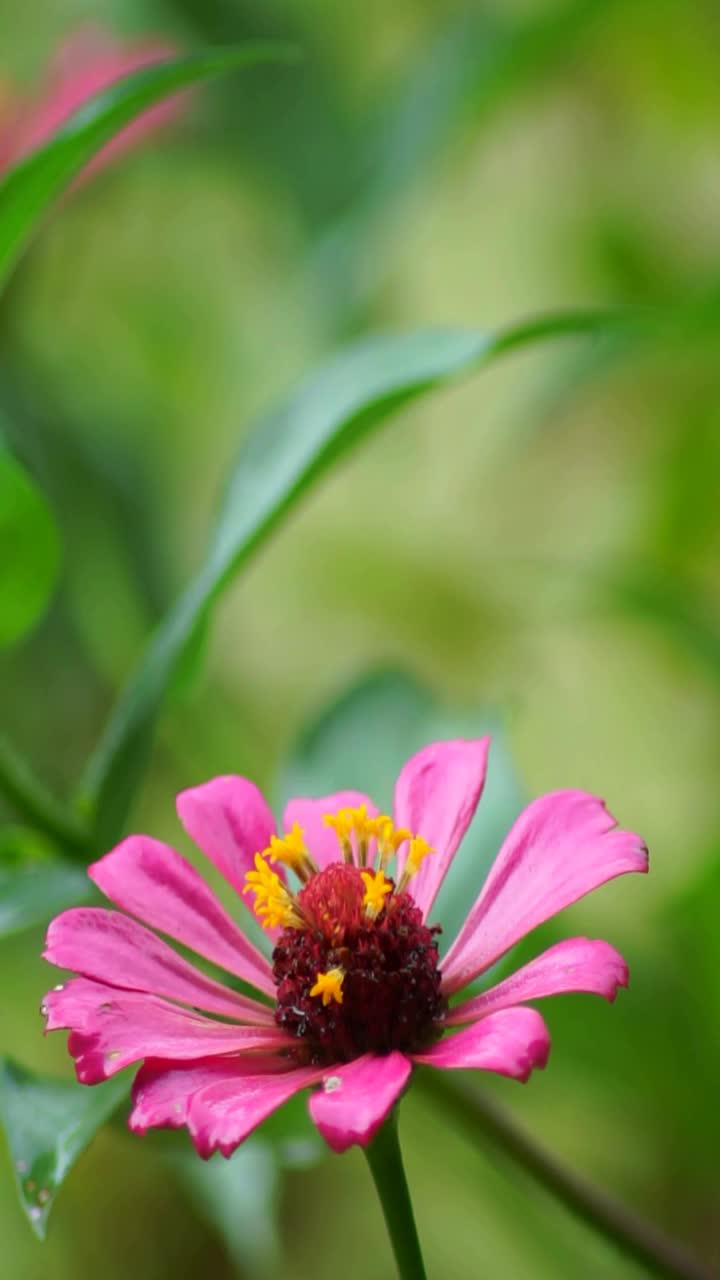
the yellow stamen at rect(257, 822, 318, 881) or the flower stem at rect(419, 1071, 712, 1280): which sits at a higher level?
the yellow stamen at rect(257, 822, 318, 881)

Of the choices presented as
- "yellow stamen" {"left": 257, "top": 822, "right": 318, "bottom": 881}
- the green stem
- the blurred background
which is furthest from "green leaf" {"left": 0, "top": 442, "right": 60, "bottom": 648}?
the blurred background

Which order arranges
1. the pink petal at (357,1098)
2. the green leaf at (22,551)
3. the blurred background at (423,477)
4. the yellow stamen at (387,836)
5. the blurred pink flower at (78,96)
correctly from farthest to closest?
the blurred pink flower at (78,96), the blurred background at (423,477), the green leaf at (22,551), the yellow stamen at (387,836), the pink petal at (357,1098)

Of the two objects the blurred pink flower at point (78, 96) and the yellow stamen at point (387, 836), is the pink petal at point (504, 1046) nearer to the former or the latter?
the yellow stamen at point (387, 836)

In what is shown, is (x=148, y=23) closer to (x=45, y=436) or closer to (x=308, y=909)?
(x=45, y=436)

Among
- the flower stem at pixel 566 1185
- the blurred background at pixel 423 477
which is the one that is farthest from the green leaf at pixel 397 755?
the blurred background at pixel 423 477

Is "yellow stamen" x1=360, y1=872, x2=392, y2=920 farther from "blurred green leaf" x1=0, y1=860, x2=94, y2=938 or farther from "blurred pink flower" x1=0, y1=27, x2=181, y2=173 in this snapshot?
"blurred pink flower" x1=0, y1=27, x2=181, y2=173

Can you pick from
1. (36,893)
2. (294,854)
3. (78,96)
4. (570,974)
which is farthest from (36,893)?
(78,96)
